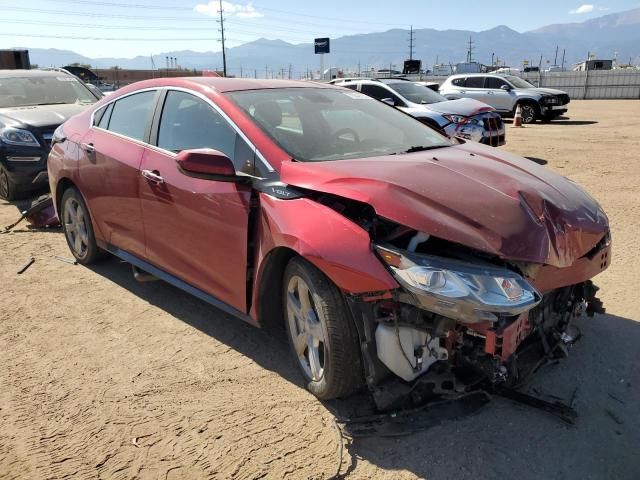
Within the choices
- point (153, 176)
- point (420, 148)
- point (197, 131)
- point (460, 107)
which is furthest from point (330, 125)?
point (460, 107)

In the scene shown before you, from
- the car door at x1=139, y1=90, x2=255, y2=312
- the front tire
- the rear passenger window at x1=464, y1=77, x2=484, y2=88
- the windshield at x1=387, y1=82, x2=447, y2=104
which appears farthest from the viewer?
the rear passenger window at x1=464, y1=77, x2=484, y2=88

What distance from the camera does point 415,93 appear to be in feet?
41.3

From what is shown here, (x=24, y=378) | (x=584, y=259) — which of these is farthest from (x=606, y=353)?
(x=24, y=378)

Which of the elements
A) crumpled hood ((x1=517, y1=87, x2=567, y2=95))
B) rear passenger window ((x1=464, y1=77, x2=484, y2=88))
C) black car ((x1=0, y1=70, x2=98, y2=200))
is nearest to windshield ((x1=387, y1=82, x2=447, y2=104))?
black car ((x1=0, y1=70, x2=98, y2=200))

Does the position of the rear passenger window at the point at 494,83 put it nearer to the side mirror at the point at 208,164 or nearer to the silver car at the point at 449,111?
the silver car at the point at 449,111

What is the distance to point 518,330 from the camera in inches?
96.3

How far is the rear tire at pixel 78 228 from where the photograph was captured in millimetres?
4754

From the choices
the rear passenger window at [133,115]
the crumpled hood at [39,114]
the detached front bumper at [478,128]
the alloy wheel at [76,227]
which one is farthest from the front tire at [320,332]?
the detached front bumper at [478,128]

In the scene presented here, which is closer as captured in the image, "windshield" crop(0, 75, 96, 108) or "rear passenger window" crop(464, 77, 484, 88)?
"windshield" crop(0, 75, 96, 108)

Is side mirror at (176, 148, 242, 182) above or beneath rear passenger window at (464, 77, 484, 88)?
beneath

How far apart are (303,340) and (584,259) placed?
1.51 m

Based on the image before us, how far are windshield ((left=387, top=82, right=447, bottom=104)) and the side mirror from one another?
9.86 metres

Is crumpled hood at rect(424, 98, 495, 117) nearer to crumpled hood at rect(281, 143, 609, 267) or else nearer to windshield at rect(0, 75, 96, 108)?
windshield at rect(0, 75, 96, 108)

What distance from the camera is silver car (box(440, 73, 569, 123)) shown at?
19062 mm
